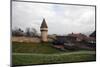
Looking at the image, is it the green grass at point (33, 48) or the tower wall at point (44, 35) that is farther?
the tower wall at point (44, 35)

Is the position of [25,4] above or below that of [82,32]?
above

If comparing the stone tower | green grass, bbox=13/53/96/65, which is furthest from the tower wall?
green grass, bbox=13/53/96/65

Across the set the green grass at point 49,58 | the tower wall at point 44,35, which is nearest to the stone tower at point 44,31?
the tower wall at point 44,35

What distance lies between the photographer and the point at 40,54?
2.51 metres

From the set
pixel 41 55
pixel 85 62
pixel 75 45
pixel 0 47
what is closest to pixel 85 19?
pixel 75 45

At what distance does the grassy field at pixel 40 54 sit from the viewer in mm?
2414

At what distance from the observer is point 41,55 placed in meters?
2.52

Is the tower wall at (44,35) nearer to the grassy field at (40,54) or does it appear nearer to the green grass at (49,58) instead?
the grassy field at (40,54)

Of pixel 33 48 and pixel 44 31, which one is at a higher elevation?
pixel 44 31

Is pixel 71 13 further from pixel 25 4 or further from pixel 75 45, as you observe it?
pixel 25 4

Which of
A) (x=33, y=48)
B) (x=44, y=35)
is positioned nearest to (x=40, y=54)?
(x=33, y=48)

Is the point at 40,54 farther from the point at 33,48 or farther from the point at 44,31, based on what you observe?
the point at 44,31

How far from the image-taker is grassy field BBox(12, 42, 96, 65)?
7.92ft

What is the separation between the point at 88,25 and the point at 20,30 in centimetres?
101
